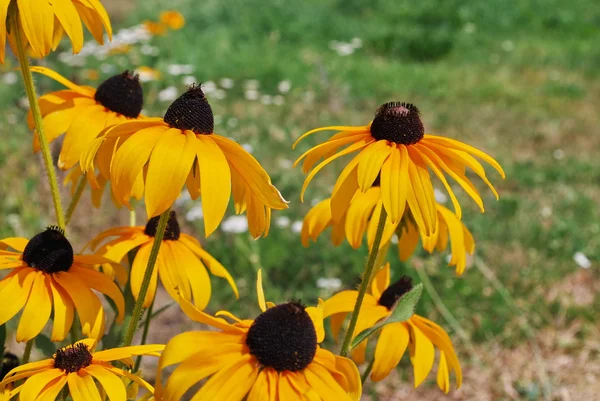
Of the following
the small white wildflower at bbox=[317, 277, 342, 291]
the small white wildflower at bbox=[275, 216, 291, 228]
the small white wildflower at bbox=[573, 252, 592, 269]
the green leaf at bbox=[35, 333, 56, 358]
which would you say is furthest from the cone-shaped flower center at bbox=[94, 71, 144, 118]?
the small white wildflower at bbox=[573, 252, 592, 269]

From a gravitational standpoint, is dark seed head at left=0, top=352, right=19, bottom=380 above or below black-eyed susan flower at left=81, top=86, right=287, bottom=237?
below

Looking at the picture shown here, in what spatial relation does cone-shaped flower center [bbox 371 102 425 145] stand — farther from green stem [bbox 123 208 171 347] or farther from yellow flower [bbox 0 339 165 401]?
yellow flower [bbox 0 339 165 401]

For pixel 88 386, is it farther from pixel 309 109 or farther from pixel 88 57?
pixel 88 57

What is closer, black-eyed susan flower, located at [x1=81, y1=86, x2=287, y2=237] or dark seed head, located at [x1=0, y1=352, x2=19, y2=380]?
black-eyed susan flower, located at [x1=81, y1=86, x2=287, y2=237]

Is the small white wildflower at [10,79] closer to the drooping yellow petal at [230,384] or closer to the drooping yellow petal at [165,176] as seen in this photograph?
the drooping yellow petal at [165,176]

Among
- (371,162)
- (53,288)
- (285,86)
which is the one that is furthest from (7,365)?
(285,86)

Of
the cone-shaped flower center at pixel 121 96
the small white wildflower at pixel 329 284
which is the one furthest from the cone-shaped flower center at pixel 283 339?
the small white wildflower at pixel 329 284

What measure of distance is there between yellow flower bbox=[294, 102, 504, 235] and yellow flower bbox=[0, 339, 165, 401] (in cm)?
37

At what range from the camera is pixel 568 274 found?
336 centimetres

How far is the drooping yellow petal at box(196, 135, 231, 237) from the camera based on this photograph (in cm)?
103

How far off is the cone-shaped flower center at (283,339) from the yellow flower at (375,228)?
414 mm

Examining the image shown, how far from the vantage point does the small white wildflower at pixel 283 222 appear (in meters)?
3.30

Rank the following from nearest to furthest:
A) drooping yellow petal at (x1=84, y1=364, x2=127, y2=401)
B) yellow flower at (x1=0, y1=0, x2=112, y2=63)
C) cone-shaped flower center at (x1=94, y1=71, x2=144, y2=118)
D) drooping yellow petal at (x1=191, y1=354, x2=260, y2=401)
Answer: drooping yellow petal at (x1=191, y1=354, x2=260, y2=401) < drooping yellow petal at (x1=84, y1=364, x2=127, y2=401) < yellow flower at (x1=0, y1=0, x2=112, y2=63) < cone-shaped flower center at (x1=94, y1=71, x2=144, y2=118)

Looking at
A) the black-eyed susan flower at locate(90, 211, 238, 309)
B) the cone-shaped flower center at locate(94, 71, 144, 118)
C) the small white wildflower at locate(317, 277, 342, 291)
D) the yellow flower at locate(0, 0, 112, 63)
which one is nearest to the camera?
the yellow flower at locate(0, 0, 112, 63)
